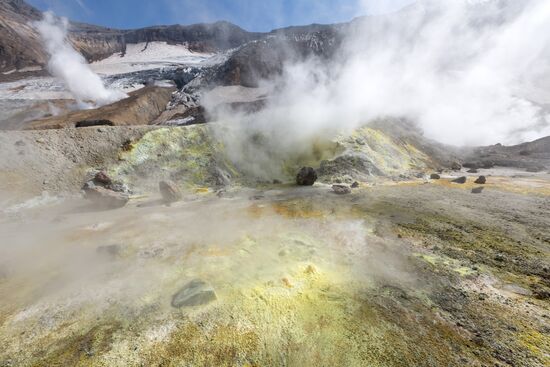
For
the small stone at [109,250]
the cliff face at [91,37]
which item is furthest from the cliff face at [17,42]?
the small stone at [109,250]

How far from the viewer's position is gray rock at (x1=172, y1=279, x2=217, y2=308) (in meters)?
5.25

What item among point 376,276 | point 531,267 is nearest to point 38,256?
point 376,276

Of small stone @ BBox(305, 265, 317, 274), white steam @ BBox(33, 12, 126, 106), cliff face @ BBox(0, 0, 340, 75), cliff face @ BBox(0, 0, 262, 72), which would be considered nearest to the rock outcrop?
white steam @ BBox(33, 12, 126, 106)

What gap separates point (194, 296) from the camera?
5324 millimetres

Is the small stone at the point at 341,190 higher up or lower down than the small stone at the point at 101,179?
lower down

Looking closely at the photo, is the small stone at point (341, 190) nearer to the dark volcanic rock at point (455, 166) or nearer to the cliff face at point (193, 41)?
the dark volcanic rock at point (455, 166)

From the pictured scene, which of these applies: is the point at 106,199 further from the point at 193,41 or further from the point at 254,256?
the point at 193,41

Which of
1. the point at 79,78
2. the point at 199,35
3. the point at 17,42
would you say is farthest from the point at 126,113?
the point at 199,35

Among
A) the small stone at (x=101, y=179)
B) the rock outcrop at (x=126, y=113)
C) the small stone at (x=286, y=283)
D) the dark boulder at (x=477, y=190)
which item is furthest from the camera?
the rock outcrop at (x=126, y=113)

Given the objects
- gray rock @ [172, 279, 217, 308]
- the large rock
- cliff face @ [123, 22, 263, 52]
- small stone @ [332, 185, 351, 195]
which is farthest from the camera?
cliff face @ [123, 22, 263, 52]

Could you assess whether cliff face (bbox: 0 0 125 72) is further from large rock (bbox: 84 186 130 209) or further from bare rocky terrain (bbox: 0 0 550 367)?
large rock (bbox: 84 186 130 209)

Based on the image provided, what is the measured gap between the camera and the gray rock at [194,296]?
5.25 meters

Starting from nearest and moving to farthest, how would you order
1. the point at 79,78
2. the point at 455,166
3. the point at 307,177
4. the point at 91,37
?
the point at 307,177, the point at 455,166, the point at 79,78, the point at 91,37

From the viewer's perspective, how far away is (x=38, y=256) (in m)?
7.61
